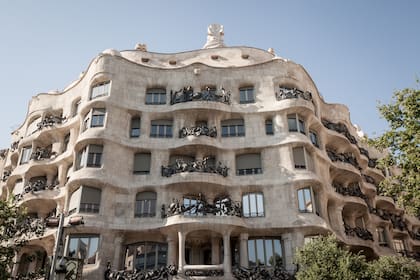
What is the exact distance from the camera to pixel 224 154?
29188mm

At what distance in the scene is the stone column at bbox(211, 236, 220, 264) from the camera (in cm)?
2585

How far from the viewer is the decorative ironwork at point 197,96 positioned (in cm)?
3079

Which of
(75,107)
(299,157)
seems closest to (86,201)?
(75,107)

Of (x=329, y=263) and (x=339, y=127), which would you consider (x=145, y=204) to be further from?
(x=339, y=127)

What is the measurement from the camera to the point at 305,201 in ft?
88.4

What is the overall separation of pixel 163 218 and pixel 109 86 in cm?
1118

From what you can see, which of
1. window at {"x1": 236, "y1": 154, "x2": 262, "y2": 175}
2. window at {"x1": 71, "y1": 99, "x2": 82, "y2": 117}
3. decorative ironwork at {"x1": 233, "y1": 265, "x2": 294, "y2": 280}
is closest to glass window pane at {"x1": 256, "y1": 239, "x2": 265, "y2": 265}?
decorative ironwork at {"x1": 233, "y1": 265, "x2": 294, "y2": 280}

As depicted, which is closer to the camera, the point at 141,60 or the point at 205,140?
the point at 205,140

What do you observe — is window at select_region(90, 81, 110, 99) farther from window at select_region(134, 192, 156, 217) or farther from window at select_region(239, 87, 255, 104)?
window at select_region(239, 87, 255, 104)

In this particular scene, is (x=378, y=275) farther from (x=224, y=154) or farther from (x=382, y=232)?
(x=382, y=232)

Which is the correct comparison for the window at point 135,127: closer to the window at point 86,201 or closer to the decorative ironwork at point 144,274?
the window at point 86,201

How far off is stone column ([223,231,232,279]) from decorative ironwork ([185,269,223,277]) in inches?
13.9

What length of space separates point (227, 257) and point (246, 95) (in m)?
13.2

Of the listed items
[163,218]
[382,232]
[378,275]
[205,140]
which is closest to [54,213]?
[163,218]
